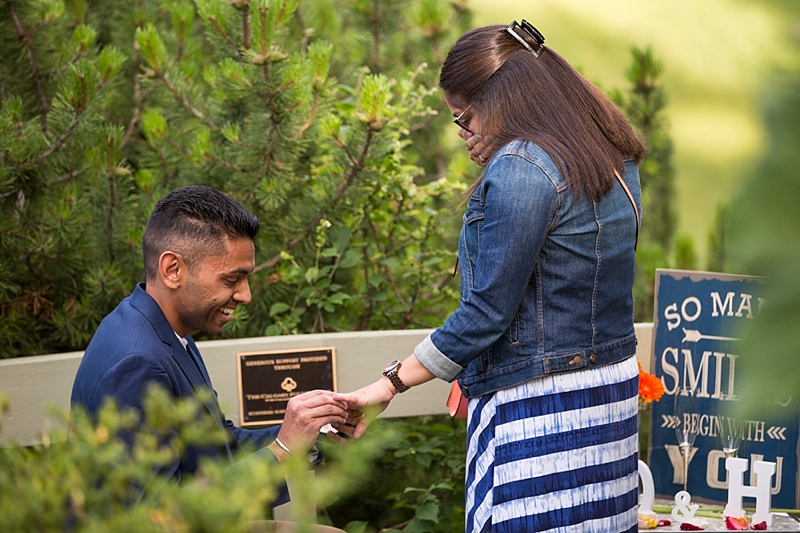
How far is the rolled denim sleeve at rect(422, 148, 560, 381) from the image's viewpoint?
1487mm

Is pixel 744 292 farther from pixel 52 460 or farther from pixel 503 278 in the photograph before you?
pixel 52 460

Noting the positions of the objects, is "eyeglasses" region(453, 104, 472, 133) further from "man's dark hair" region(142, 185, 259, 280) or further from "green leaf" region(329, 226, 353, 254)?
"green leaf" region(329, 226, 353, 254)

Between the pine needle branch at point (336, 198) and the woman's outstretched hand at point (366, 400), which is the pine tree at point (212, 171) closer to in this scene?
the pine needle branch at point (336, 198)

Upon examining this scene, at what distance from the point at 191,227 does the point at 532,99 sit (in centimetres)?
78

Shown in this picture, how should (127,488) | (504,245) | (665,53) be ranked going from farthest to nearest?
1. (665,53)
2. (504,245)
3. (127,488)

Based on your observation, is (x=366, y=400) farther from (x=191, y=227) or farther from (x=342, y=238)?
(x=342, y=238)

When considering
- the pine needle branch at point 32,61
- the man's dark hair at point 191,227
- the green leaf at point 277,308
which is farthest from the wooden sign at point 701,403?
the pine needle branch at point 32,61

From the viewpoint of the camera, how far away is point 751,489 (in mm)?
2383

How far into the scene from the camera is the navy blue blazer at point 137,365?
154 cm

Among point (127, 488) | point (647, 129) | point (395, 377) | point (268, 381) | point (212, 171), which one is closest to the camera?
point (127, 488)

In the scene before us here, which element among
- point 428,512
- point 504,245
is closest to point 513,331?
point 504,245

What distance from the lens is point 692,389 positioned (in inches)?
99.6

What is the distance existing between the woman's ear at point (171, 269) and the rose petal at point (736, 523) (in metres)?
1.73

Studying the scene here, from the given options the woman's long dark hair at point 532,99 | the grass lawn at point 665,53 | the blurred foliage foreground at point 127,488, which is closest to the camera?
the blurred foliage foreground at point 127,488
